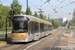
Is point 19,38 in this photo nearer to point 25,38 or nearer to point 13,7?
point 25,38

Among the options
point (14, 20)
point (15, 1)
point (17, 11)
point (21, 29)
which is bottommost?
point (21, 29)

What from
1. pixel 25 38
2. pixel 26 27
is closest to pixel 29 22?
pixel 26 27

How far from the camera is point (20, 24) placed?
16328mm

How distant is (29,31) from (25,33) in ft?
2.87

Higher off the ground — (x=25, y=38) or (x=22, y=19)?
(x=22, y=19)

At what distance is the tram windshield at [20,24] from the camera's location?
1619 cm

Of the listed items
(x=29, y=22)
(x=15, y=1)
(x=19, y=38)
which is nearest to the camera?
(x=19, y=38)

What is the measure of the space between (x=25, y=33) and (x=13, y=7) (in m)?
60.7

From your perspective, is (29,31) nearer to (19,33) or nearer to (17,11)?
(19,33)

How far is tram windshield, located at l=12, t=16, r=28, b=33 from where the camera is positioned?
53.1 ft

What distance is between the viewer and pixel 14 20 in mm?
16625

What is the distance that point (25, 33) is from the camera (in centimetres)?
1620

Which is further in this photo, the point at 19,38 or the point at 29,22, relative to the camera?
the point at 29,22

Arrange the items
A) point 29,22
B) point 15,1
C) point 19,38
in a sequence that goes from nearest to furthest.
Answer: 1. point 19,38
2. point 29,22
3. point 15,1
